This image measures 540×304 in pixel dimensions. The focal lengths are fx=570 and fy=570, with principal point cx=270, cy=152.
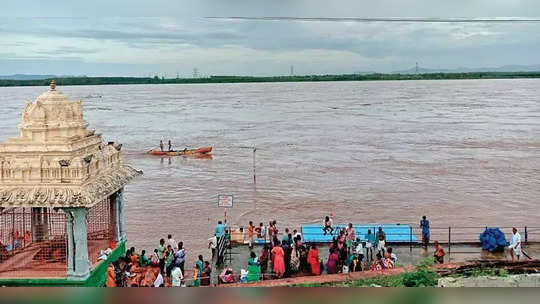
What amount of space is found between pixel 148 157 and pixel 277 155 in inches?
246

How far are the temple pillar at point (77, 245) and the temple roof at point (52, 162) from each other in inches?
10.7

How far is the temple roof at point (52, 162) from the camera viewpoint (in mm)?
6269

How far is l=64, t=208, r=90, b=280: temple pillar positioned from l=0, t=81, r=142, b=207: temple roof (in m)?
0.27

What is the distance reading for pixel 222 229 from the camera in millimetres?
9391

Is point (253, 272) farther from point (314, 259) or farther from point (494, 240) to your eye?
point (494, 240)

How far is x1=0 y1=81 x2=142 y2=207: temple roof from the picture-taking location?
6.27 meters

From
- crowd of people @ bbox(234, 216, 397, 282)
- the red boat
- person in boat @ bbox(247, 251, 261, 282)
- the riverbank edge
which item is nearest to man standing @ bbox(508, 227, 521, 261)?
crowd of people @ bbox(234, 216, 397, 282)

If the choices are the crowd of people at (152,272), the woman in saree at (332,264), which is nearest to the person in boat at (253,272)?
the crowd of people at (152,272)

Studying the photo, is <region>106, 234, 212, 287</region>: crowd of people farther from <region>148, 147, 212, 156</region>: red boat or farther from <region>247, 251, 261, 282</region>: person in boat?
<region>148, 147, 212, 156</region>: red boat

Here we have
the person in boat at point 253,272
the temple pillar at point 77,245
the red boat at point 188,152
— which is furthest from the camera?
the red boat at point 188,152

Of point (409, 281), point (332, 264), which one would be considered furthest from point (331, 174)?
point (409, 281)

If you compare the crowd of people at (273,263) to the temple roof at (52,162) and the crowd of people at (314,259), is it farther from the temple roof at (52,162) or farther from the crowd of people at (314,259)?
the temple roof at (52,162)

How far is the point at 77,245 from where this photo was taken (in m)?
6.46

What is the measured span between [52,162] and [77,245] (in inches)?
38.5
